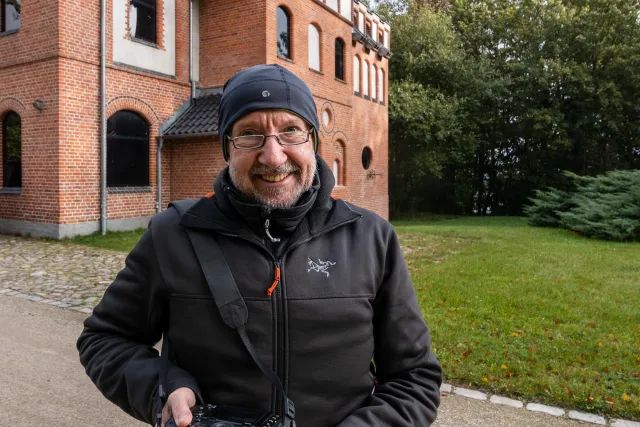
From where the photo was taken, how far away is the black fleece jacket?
1.64m

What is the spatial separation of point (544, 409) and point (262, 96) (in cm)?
351

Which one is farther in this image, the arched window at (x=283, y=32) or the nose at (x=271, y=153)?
the arched window at (x=283, y=32)

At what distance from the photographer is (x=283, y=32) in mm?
15664

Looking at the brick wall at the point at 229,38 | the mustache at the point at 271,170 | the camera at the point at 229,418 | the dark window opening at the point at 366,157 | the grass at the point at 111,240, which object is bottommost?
the grass at the point at 111,240

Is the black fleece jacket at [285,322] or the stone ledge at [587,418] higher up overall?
the black fleece jacket at [285,322]

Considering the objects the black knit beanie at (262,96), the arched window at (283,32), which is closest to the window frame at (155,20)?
the arched window at (283,32)

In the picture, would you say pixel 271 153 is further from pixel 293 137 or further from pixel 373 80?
pixel 373 80

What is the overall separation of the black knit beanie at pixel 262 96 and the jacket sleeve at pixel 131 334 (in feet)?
1.57

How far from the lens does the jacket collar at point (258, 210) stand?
1.71m

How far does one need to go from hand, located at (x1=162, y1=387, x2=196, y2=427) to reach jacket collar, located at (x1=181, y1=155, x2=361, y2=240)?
49 centimetres

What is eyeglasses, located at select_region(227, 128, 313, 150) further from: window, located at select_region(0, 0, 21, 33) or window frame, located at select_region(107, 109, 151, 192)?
window, located at select_region(0, 0, 21, 33)

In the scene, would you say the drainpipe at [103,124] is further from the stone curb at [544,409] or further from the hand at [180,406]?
the hand at [180,406]

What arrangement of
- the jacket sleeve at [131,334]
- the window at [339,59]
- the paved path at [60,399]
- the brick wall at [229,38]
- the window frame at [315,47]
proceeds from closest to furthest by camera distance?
the jacket sleeve at [131,334] → the paved path at [60,399] → the brick wall at [229,38] → the window frame at [315,47] → the window at [339,59]

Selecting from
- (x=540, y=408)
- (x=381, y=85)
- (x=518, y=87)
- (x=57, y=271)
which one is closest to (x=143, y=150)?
(x=57, y=271)
